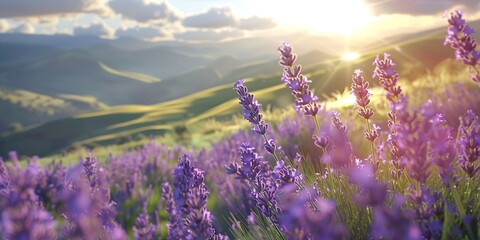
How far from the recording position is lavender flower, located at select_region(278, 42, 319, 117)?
114 inches

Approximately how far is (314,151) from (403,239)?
5.71m

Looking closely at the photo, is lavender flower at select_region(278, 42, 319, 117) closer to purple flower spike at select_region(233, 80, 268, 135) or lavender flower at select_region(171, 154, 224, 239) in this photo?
purple flower spike at select_region(233, 80, 268, 135)

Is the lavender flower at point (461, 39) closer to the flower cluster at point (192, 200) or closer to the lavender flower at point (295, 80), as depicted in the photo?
the lavender flower at point (295, 80)

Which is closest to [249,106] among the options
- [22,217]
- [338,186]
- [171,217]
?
[338,186]

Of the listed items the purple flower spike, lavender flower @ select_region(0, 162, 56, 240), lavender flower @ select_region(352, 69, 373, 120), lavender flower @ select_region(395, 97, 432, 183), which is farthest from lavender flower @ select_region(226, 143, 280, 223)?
lavender flower @ select_region(0, 162, 56, 240)

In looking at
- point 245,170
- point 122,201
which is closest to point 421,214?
point 245,170

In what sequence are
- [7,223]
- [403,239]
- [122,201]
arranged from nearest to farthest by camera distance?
[7,223] → [403,239] → [122,201]

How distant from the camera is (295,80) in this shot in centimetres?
292

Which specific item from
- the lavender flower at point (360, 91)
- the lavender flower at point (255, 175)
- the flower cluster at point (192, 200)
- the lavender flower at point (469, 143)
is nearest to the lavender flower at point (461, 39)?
the lavender flower at point (469, 143)

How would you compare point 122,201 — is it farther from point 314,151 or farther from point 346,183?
point 346,183

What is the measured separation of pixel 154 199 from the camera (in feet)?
22.1

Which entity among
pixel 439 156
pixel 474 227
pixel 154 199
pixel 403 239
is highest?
pixel 439 156

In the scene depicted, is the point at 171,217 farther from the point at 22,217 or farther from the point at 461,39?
the point at 461,39

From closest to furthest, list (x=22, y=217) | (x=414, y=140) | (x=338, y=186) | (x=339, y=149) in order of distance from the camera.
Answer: (x=22, y=217) → (x=414, y=140) → (x=339, y=149) → (x=338, y=186)
